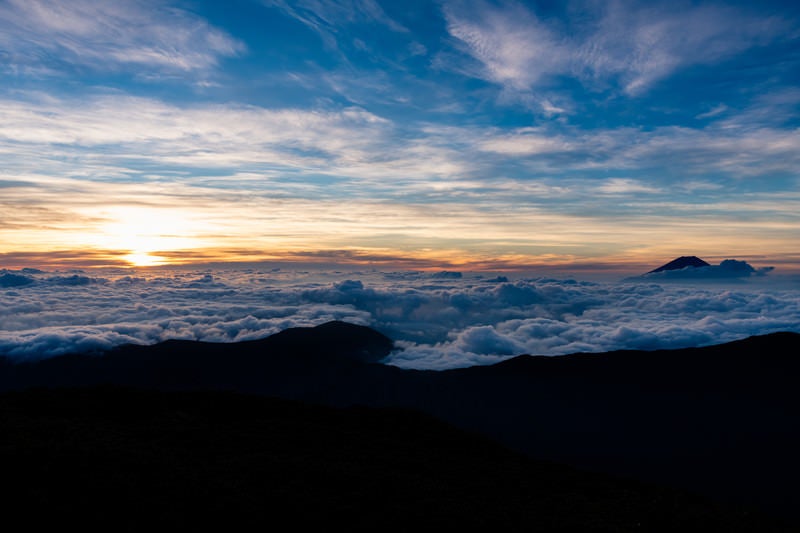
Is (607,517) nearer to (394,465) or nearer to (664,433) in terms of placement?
(394,465)

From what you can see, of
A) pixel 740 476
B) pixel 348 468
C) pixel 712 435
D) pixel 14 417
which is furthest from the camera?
pixel 712 435

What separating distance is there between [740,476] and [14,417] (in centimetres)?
17029

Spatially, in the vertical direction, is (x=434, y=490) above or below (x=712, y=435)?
above

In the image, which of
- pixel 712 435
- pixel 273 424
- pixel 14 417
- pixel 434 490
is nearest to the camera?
pixel 434 490

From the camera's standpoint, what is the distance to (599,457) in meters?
146

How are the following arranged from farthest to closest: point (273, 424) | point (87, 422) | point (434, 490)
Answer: point (273, 424) < point (87, 422) < point (434, 490)

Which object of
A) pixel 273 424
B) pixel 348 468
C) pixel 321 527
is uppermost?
pixel 321 527

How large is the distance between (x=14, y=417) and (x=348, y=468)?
1456 inches

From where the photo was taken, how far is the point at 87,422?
4941 centimetres

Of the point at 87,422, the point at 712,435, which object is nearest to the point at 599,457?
the point at 712,435

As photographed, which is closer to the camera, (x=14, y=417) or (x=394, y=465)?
(x=394, y=465)

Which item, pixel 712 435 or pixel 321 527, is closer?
pixel 321 527

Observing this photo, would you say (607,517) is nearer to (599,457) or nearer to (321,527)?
(321,527)

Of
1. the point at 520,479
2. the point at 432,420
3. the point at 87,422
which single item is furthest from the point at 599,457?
the point at 87,422
